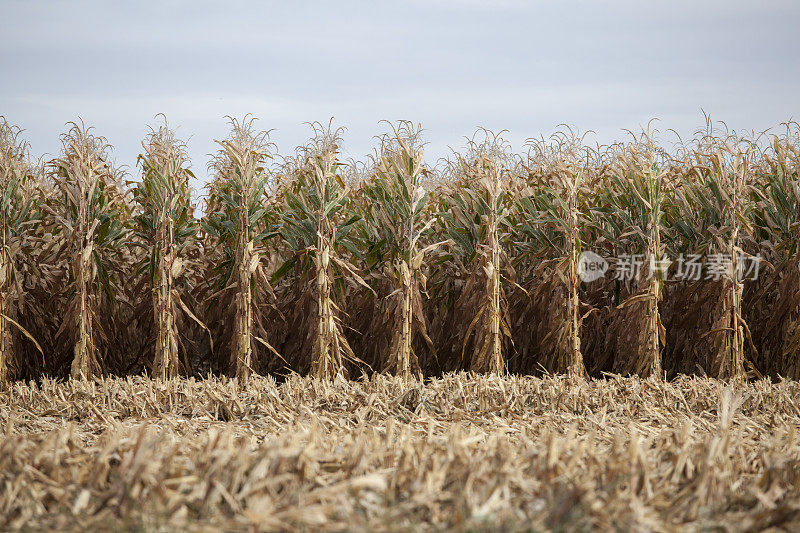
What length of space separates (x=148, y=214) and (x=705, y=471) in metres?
5.15

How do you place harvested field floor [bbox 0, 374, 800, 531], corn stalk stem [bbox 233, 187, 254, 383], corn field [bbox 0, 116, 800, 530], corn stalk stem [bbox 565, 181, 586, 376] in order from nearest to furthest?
harvested field floor [bbox 0, 374, 800, 531], corn field [bbox 0, 116, 800, 530], corn stalk stem [bbox 233, 187, 254, 383], corn stalk stem [bbox 565, 181, 586, 376]

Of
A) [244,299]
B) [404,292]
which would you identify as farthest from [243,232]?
[404,292]

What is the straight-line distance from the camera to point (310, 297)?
641 centimetres

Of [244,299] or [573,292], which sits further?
[573,292]

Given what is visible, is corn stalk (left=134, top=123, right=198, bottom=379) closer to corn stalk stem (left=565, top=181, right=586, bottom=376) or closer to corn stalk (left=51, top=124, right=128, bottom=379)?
corn stalk (left=51, top=124, right=128, bottom=379)

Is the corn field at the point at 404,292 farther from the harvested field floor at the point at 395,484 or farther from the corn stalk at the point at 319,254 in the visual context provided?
the harvested field floor at the point at 395,484

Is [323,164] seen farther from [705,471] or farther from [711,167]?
[705,471]

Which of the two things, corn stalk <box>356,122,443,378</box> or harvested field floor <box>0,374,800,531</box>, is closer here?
harvested field floor <box>0,374,800,531</box>

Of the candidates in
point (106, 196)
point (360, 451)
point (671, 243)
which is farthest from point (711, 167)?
point (106, 196)

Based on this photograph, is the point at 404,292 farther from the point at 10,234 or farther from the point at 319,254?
the point at 10,234

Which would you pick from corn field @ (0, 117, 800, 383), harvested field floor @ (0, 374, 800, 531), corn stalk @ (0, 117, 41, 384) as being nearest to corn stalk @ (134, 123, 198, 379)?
corn field @ (0, 117, 800, 383)

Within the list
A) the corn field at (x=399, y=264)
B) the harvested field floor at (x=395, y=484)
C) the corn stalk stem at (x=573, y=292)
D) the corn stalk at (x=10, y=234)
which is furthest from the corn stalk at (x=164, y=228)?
the corn stalk stem at (x=573, y=292)

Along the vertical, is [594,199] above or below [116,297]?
above

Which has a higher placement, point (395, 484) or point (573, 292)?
point (573, 292)
